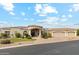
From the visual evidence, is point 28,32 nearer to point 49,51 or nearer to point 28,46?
point 28,46

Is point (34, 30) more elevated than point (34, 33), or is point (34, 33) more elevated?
point (34, 30)

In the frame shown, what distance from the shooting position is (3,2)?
18.8 metres

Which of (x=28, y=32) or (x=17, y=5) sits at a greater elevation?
(x=17, y=5)

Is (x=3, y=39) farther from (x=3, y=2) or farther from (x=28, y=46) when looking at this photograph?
(x=3, y=2)

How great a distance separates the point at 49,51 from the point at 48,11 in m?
3.04

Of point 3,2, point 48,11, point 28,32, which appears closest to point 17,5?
point 3,2

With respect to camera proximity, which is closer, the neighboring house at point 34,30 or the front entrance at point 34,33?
the neighboring house at point 34,30

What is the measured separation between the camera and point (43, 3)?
18500mm

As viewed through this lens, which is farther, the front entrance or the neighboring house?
the front entrance

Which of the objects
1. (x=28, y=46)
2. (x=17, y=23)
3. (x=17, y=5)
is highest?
(x=17, y=5)
